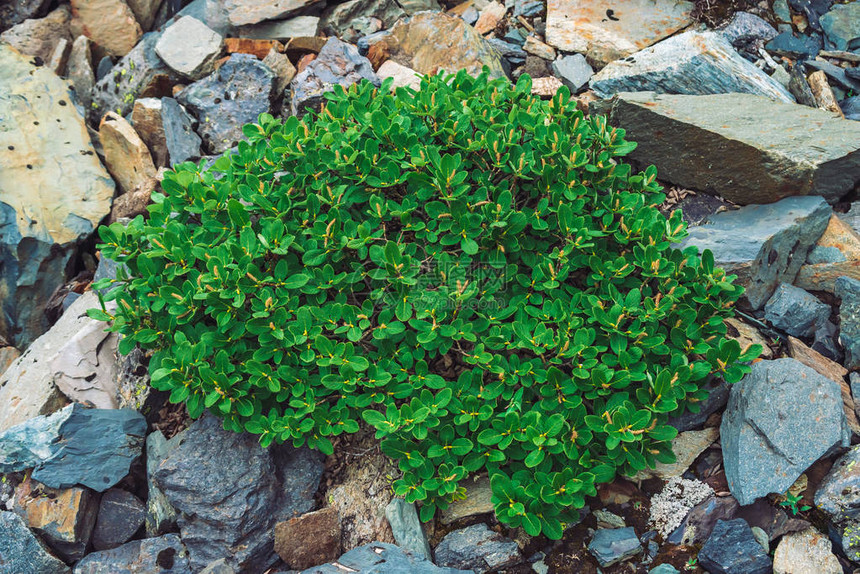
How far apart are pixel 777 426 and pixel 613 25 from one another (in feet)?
13.3

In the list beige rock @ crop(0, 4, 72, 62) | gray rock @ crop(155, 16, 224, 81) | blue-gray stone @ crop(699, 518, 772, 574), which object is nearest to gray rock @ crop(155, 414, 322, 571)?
blue-gray stone @ crop(699, 518, 772, 574)

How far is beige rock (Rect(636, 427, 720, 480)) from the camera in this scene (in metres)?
3.38

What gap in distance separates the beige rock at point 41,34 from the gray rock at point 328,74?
321 cm

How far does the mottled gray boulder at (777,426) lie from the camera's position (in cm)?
314

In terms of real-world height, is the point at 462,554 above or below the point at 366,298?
below

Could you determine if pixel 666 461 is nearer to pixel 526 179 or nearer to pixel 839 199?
pixel 526 179

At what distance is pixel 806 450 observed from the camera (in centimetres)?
315

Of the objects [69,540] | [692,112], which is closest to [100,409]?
[69,540]

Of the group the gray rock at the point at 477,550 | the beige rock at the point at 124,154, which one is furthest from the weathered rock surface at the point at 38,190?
the gray rock at the point at 477,550

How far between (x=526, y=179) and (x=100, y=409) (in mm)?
2797

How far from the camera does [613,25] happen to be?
5875 mm

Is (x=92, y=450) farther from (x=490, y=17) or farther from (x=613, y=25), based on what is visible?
(x=613, y=25)

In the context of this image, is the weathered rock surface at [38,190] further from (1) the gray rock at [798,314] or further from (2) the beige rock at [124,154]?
(1) the gray rock at [798,314]

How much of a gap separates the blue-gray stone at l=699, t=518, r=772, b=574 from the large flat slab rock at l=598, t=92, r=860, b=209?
2211 mm
